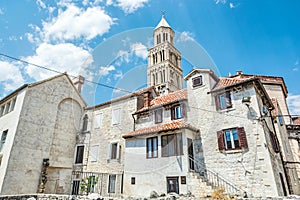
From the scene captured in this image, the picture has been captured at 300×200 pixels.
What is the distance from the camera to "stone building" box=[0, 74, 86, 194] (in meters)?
16.4

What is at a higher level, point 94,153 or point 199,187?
point 94,153

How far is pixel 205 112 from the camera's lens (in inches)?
569

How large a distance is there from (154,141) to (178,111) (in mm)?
3221

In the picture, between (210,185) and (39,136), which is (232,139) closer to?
(210,185)

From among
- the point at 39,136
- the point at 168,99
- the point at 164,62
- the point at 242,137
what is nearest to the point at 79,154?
the point at 39,136

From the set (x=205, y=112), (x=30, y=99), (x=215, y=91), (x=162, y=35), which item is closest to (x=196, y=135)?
(x=205, y=112)

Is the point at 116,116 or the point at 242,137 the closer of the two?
the point at 242,137

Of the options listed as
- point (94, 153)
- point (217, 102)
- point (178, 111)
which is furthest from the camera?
point (94, 153)

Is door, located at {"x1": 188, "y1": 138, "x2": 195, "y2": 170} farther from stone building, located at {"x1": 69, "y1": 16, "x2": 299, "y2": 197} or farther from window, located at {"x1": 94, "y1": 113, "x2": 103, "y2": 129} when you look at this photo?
window, located at {"x1": 94, "y1": 113, "x2": 103, "y2": 129}

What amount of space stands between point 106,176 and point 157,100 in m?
8.31

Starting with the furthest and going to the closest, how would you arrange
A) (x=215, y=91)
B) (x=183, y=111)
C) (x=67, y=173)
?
(x=67, y=173), (x=183, y=111), (x=215, y=91)

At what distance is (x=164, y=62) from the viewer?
182 feet

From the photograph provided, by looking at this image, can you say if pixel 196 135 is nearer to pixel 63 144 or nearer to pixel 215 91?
pixel 215 91

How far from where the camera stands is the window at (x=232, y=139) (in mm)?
12094
